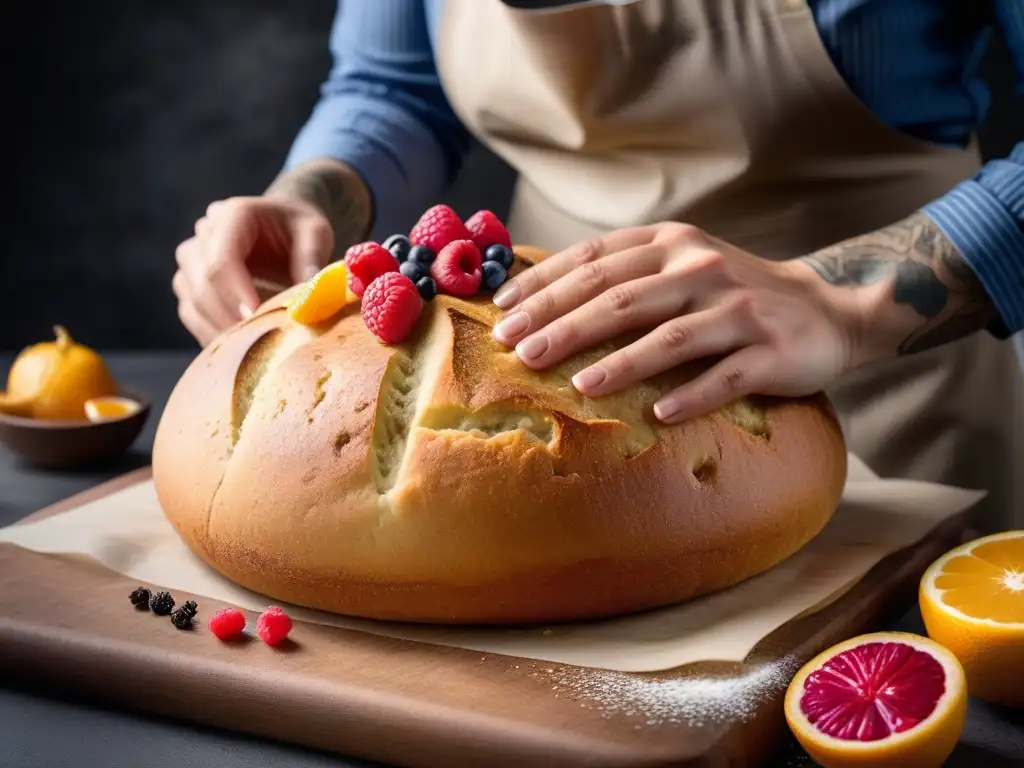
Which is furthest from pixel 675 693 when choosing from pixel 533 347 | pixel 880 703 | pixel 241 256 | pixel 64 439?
pixel 64 439

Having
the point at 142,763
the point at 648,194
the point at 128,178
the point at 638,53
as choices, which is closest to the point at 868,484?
the point at 648,194

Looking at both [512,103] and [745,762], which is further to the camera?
[512,103]

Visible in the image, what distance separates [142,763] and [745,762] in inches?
21.8

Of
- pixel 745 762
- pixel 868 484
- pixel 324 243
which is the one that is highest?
pixel 324 243

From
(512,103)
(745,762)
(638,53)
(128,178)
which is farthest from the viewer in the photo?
(128,178)

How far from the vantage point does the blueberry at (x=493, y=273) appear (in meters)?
1.42

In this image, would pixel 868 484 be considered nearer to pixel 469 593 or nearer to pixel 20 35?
pixel 469 593

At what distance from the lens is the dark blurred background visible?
10.6 ft

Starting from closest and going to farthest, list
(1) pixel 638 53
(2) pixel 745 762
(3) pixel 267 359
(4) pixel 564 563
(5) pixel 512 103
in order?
1. (2) pixel 745 762
2. (4) pixel 564 563
3. (3) pixel 267 359
4. (1) pixel 638 53
5. (5) pixel 512 103

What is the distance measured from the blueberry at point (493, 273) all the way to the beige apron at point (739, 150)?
1.89 feet

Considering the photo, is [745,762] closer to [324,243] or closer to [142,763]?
[142,763]

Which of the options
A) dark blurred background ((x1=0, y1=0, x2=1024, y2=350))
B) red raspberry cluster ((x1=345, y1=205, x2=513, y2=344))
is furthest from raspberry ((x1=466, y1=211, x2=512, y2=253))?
dark blurred background ((x1=0, y1=0, x2=1024, y2=350))

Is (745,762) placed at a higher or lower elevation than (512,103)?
lower

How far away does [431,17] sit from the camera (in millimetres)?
2113
